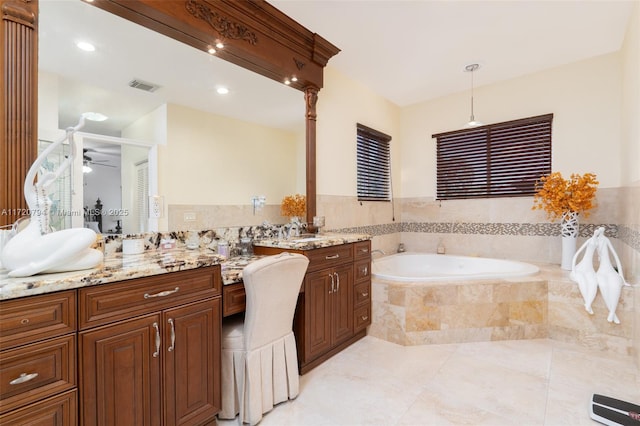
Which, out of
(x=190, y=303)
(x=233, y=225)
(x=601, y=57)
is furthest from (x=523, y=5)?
(x=190, y=303)

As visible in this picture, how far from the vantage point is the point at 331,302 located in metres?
2.34

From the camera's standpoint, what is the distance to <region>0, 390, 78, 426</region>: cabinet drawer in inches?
38.4

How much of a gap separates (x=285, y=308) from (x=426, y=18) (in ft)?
7.86

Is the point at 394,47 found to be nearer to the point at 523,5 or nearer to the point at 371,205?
the point at 523,5

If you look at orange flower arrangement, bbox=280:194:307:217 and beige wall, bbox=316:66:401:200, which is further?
beige wall, bbox=316:66:401:200

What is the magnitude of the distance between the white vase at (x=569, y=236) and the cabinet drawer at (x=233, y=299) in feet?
10.0

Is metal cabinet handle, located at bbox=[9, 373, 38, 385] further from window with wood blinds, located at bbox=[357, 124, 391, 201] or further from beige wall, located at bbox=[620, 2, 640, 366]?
beige wall, located at bbox=[620, 2, 640, 366]

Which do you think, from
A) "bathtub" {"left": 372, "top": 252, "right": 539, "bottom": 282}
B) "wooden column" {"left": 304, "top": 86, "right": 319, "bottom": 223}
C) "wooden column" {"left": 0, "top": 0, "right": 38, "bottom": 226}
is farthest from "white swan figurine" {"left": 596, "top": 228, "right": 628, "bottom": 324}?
"wooden column" {"left": 0, "top": 0, "right": 38, "bottom": 226}

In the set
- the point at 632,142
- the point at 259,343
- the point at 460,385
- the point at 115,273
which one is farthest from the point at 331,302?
the point at 632,142

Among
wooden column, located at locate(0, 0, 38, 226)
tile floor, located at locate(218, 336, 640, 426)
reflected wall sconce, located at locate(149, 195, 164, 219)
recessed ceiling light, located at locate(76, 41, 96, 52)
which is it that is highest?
recessed ceiling light, located at locate(76, 41, 96, 52)

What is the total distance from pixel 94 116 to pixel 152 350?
4.00ft

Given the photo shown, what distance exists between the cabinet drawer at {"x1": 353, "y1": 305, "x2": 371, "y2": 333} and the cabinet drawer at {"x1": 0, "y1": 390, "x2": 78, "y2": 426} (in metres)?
1.91

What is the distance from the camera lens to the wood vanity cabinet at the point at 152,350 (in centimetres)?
115

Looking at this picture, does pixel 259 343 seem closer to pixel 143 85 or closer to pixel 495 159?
pixel 143 85
